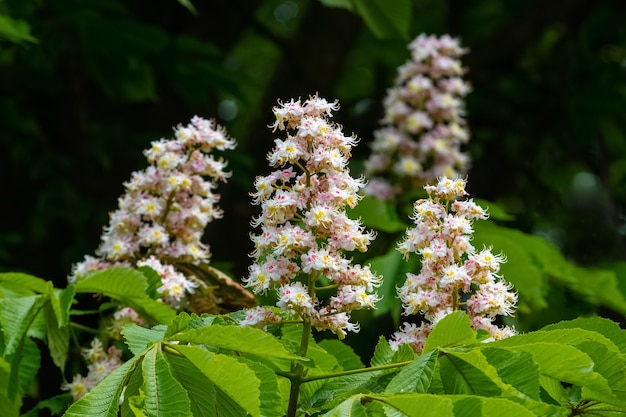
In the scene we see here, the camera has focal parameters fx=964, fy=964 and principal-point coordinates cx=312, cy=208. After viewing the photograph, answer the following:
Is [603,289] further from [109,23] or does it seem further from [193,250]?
[109,23]

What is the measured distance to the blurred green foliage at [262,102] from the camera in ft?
16.2

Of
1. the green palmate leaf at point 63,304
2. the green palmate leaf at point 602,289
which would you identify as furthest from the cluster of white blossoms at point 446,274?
the green palmate leaf at point 602,289

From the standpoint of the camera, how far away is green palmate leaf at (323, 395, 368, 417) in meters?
1.74

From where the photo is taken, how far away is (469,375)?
6.07 ft

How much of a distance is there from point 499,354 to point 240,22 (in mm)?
4949

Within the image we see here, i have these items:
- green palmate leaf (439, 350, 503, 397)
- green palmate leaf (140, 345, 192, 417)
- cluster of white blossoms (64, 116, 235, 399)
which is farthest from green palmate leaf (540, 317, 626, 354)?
cluster of white blossoms (64, 116, 235, 399)

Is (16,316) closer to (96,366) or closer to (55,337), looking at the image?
(55,337)

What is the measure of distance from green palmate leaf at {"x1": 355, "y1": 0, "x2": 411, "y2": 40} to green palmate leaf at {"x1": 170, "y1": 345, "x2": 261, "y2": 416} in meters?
2.81

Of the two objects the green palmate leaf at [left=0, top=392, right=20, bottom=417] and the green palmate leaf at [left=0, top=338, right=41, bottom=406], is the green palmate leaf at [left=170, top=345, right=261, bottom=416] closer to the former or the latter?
the green palmate leaf at [left=0, top=338, right=41, bottom=406]

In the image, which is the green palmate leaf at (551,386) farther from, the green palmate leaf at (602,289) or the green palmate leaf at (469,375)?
the green palmate leaf at (602,289)

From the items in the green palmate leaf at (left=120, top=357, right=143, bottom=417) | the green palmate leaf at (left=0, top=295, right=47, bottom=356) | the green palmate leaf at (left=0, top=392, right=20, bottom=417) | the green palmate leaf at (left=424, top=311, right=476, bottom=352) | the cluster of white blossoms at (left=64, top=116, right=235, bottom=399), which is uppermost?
the cluster of white blossoms at (left=64, top=116, right=235, bottom=399)

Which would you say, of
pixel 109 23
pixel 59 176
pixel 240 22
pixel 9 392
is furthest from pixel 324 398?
pixel 240 22

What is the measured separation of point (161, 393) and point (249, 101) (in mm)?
4265

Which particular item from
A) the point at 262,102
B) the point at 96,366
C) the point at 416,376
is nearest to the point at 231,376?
the point at 416,376
